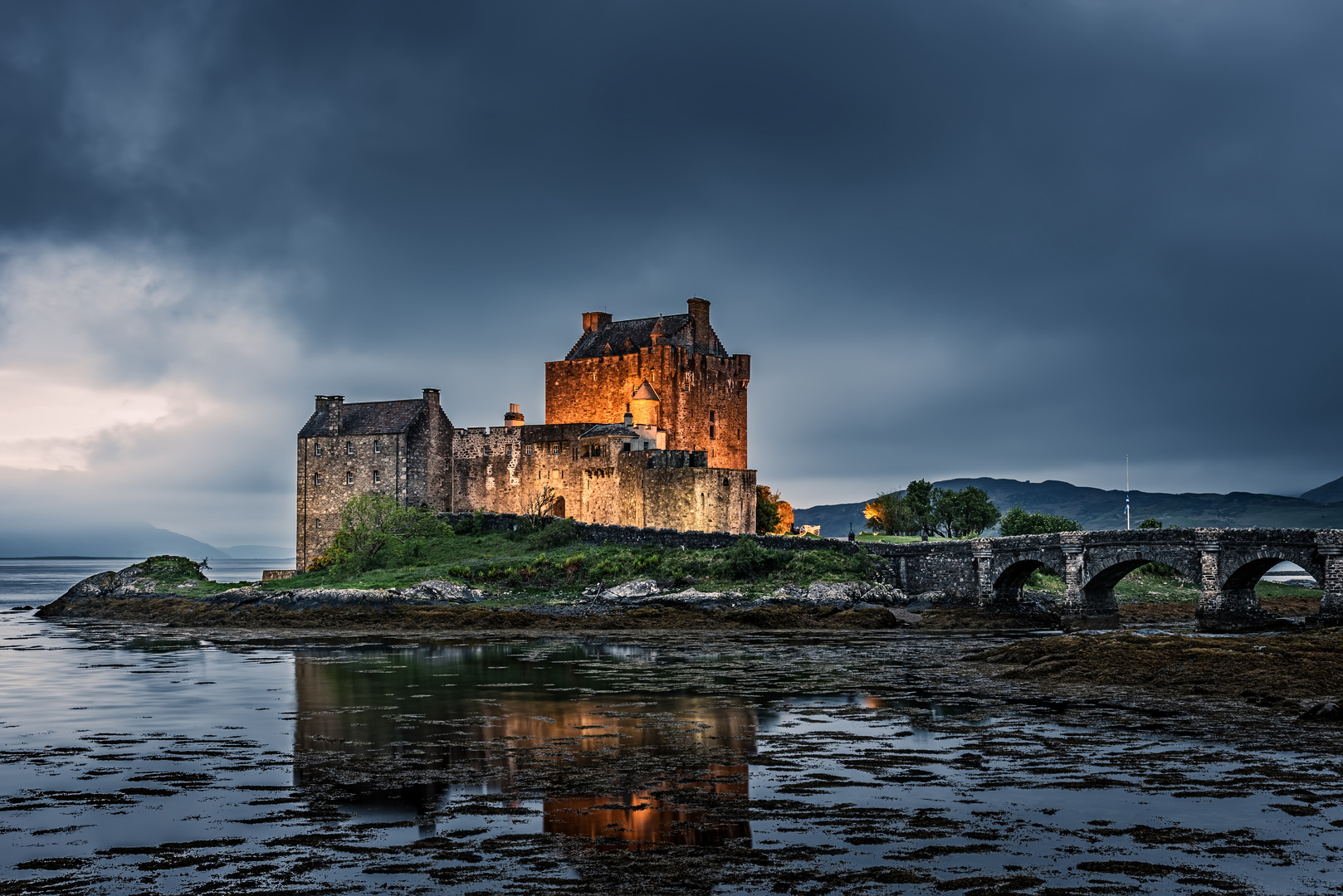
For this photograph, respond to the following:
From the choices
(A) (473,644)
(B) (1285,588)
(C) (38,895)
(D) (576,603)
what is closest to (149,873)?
(C) (38,895)

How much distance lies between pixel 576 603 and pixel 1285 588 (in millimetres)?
43462

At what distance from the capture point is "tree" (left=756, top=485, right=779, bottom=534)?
69812 millimetres

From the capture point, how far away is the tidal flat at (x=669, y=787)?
9.22 meters

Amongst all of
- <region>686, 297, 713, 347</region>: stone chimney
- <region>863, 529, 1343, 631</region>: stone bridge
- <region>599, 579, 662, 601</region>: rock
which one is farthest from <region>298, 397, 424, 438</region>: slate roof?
<region>863, 529, 1343, 631</region>: stone bridge

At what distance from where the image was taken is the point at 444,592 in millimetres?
49281

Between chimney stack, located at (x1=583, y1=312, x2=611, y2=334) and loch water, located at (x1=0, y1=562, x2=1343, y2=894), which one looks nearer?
loch water, located at (x1=0, y1=562, x2=1343, y2=894)

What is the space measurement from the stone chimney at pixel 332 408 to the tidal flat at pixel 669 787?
47.0 meters

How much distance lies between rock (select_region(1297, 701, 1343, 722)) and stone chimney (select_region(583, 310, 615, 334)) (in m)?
65.4

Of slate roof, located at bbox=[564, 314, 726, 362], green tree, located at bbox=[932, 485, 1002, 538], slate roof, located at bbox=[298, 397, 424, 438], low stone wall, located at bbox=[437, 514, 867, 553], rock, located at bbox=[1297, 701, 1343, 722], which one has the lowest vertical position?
rock, located at bbox=[1297, 701, 1343, 722]

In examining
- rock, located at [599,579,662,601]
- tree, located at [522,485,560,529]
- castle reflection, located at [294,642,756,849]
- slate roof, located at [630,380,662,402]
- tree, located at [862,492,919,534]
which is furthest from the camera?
tree, located at [862,492,919,534]

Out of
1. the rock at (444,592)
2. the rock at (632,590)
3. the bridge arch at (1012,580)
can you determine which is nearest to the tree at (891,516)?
the bridge arch at (1012,580)

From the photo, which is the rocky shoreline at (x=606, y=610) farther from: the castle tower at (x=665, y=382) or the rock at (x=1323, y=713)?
the castle tower at (x=665, y=382)

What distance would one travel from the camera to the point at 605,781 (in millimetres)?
13156

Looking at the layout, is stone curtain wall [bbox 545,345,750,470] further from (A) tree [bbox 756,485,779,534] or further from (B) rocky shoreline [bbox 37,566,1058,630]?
(B) rocky shoreline [bbox 37,566,1058,630]
